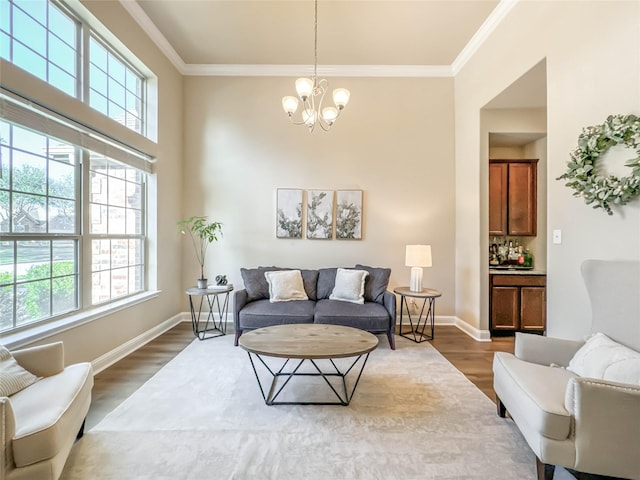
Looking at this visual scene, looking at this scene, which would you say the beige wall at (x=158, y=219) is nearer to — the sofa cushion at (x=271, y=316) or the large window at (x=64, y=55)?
the large window at (x=64, y=55)

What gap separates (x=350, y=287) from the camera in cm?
383

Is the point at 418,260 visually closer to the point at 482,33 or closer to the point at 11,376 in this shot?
the point at 482,33

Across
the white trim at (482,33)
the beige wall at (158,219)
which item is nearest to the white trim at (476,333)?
the white trim at (482,33)

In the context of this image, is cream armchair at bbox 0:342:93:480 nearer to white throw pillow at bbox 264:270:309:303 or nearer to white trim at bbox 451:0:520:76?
white throw pillow at bbox 264:270:309:303

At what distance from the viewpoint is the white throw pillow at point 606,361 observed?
154 centimetres

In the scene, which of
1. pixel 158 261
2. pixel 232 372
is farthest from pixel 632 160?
pixel 158 261

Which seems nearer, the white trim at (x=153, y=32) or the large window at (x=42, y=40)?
the large window at (x=42, y=40)

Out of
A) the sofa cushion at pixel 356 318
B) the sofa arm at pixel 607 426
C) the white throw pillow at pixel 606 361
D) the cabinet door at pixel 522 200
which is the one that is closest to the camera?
the sofa arm at pixel 607 426

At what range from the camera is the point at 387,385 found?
2.60 meters

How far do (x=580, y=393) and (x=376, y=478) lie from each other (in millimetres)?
1107

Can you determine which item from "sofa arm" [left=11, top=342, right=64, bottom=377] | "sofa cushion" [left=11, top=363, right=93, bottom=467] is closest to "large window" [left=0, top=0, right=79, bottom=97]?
"sofa arm" [left=11, top=342, right=64, bottom=377]

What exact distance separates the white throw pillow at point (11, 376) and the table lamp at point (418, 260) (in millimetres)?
3601

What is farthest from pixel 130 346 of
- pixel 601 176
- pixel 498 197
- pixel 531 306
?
pixel 498 197

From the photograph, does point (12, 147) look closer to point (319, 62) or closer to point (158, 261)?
point (158, 261)
